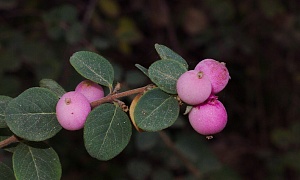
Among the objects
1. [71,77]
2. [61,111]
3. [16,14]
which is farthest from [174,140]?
[61,111]

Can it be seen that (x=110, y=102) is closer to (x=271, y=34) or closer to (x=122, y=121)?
(x=122, y=121)

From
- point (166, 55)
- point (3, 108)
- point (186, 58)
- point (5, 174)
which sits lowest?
point (186, 58)

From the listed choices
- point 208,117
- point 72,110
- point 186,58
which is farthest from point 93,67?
point 186,58

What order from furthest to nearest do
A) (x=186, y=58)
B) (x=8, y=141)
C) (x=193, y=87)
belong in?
(x=186, y=58), (x=8, y=141), (x=193, y=87)

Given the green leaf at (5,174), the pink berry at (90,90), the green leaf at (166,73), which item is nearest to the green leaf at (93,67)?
the pink berry at (90,90)

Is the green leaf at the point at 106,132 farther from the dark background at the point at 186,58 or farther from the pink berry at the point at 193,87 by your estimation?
the dark background at the point at 186,58

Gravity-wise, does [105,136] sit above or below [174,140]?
above

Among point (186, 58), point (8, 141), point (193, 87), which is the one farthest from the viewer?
point (186, 58)

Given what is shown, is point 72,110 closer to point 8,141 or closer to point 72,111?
point 72,111
